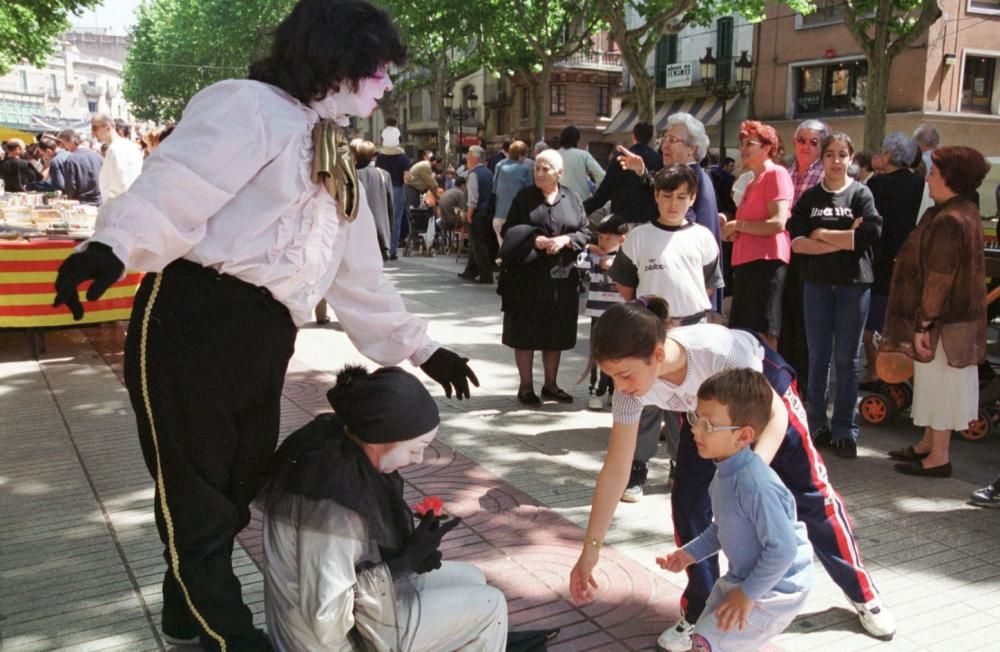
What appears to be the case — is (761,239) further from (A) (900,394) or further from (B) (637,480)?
(B) (637,480)

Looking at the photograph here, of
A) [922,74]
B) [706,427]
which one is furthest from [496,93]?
[706,427]

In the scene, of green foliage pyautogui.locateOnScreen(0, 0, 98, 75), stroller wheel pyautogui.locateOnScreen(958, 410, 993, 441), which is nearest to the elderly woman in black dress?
stroller wheel pyautogui.locateOnScreen(958, 410, 993, 441)

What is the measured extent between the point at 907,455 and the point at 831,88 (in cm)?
2516

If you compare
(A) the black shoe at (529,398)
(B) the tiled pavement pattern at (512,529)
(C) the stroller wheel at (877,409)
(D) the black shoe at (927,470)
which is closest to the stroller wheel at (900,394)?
(C) the stroller wheel at (877,409)

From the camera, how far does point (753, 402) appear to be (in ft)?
8.27

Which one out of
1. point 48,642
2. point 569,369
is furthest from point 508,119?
point 48,642

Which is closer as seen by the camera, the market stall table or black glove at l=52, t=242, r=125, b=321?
black glove at l=52, t=242, r=125, b=321

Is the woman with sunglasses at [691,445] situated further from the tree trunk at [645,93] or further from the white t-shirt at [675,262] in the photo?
the tree trunk at [645,93]

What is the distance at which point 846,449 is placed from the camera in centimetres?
518

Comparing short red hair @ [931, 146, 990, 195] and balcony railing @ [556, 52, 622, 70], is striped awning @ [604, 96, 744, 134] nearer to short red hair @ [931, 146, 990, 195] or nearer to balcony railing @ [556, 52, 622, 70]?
balcony railing @ [556, 52, 622, 70]

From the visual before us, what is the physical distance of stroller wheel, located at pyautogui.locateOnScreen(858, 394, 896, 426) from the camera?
229 inches

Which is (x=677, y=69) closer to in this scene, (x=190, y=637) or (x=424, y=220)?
(x=424, y=220)

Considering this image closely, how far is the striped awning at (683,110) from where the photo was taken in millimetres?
31053

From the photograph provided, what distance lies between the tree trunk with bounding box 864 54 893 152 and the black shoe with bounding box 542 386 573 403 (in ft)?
35.8
